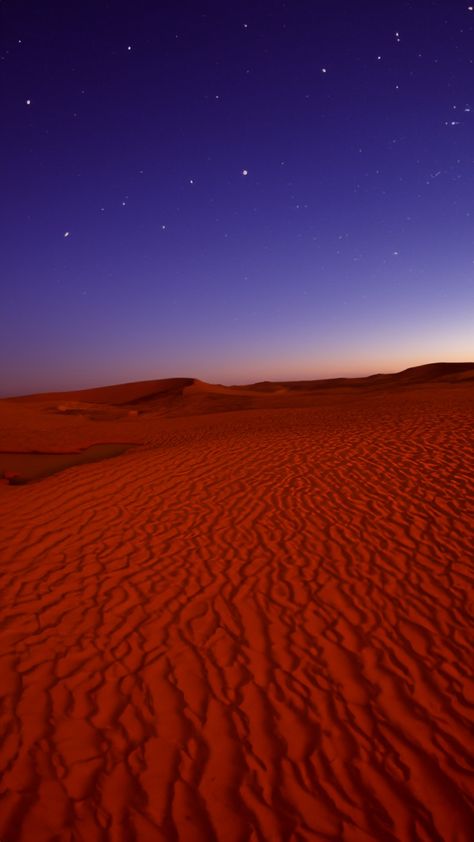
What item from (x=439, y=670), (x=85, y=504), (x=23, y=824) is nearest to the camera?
(x=23, y=824)

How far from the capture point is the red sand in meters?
3.03

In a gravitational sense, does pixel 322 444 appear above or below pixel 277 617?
above

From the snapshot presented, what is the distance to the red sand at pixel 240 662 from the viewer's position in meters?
3.03

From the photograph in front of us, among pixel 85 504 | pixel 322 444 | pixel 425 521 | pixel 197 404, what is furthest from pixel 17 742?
pixel 197 404

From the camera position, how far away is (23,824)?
9.49 ft

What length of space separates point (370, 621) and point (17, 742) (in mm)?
3728

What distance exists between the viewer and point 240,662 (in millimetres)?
4363

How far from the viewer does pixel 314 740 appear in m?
3.50

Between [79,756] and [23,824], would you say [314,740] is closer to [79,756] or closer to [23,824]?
[79,756]

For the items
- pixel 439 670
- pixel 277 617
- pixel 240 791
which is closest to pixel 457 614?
pixel 439 670

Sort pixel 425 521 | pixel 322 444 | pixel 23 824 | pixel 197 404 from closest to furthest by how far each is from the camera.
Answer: pixel 23 824 → pixel 425 521 → pixel 322 444 → pixel 197 404

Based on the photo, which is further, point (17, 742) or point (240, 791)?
point (17, 742)

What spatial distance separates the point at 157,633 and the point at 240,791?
196 cm

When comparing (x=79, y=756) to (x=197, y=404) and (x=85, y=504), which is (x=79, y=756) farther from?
(x=197, y=404)
